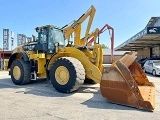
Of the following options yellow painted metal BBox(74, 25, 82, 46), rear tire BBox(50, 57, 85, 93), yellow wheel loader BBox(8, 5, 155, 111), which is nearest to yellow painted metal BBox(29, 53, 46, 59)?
yellow wheel loader BBox(8, 5, 155, 111)

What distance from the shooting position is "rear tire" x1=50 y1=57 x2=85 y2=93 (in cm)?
688

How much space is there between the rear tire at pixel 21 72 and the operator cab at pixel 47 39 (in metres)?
1.03

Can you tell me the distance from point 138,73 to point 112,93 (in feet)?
8.11

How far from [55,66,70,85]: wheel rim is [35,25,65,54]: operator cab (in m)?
1.85

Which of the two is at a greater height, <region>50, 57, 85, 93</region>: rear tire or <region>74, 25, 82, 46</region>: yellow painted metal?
<region>74, 25, 82, 46</region>: yellow painted metal

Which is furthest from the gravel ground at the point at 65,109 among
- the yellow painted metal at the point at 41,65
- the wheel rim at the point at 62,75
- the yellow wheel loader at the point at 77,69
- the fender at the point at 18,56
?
the fender at the point at 18,56

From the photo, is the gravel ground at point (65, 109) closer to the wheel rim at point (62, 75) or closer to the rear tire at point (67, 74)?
the rear tire at point (67, 74)

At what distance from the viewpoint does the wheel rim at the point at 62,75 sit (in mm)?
7177

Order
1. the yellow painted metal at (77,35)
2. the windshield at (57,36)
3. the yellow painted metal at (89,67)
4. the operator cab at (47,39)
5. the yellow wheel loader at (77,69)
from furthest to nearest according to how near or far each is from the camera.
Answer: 1. the yellow painted metal at (77,35)
2. the windshield at (57,36)
3. the operator cab at (47,39)
4. the yellow painted metal at (89,67)
5. the yellow wheel loader at (77,69)

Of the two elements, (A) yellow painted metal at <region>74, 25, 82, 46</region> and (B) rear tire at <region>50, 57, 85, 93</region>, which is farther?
Answer: (A) yellow painted metal at <region>74, 25, 82, 46</region>

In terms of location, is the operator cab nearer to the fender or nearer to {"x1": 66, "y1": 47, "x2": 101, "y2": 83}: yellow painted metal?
the fender

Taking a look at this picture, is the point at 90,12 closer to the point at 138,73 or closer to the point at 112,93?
the point at 138,73

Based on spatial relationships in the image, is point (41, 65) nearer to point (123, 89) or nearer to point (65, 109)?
point (65, 109)

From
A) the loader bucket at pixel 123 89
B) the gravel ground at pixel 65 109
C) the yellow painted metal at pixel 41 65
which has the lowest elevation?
the gravel ground at pixel 65 109
